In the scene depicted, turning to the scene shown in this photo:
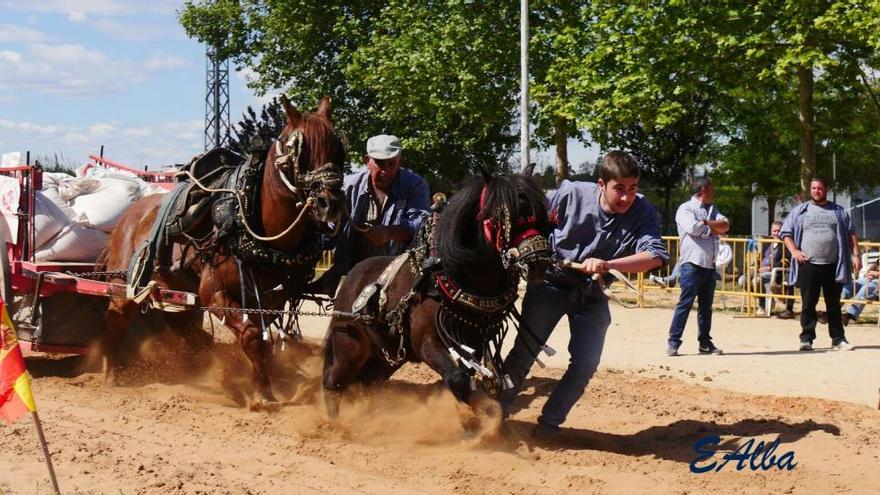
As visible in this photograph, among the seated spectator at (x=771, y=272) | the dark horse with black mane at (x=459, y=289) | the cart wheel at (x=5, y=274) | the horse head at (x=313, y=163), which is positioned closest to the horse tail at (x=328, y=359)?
the dark horse with black mane at (x=459, y=289)

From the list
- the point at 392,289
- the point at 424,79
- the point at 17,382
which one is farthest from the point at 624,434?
the point at 424,79

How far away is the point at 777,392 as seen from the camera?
8.66 metres

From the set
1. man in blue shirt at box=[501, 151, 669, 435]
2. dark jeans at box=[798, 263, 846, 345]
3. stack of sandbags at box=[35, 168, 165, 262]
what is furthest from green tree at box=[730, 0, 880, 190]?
stack of sandbags at box=[35, 168, 165, 262]

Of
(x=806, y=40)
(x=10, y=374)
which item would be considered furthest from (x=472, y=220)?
(x=806, y=40)

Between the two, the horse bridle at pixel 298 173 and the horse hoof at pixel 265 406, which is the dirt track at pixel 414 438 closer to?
the horse hoof at pixel 265 406

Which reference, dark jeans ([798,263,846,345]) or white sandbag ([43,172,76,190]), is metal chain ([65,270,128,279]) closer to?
white sandbag ([43,172,76,190])

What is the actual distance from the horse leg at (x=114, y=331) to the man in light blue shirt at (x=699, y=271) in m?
5.49

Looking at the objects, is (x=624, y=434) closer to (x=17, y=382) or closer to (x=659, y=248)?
(x=659, y=248)

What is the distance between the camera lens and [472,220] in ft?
19.7

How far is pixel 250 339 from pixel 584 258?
257 cm

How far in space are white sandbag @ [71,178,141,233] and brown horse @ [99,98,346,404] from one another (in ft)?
5.34

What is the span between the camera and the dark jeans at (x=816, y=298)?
11.1 m

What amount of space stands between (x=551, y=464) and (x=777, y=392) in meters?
3.42

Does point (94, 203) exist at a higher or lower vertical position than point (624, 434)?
higher
